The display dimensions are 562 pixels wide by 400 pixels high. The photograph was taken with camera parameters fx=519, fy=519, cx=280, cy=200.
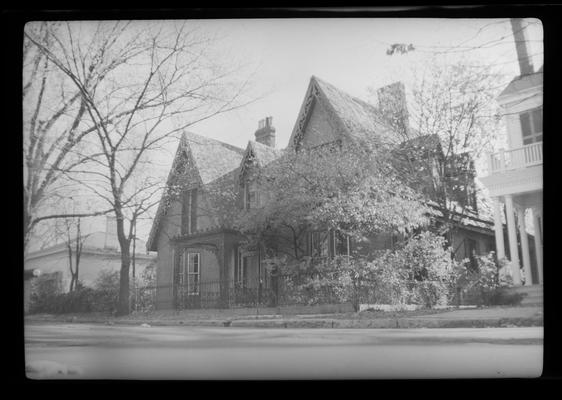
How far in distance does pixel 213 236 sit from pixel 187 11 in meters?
1.81

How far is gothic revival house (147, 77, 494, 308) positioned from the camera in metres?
4.25

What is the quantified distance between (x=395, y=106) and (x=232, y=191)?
5.06 ft

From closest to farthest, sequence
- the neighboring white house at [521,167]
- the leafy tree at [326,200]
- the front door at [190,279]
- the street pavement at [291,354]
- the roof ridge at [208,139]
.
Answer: the street pavement at [291,354]
the neighboring white house at [521,167]
the leafy tree at [326,200]
the front door at [190,279]
the roof ridge at [208,139]

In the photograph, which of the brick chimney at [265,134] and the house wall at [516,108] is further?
the brick chimney at [265,134]

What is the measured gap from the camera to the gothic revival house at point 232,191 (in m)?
4.25

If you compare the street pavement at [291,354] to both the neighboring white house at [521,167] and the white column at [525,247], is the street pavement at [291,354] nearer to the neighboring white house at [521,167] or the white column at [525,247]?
the white column at [525,247]

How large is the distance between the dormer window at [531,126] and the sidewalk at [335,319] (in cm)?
131

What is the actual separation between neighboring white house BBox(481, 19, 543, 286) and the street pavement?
22.9 inches

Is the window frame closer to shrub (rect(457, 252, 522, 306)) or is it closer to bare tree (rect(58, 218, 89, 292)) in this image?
bare tree (rect(58, 218, 89, 292))

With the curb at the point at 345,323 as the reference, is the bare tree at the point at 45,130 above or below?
above

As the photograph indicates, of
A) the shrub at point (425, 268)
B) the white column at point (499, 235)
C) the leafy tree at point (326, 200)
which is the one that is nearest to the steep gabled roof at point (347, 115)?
the leafy tree at point (326, 200)
